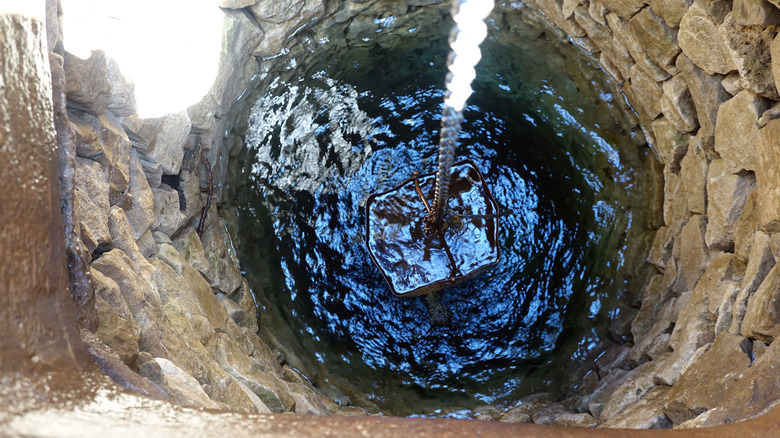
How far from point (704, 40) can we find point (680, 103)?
504 mm

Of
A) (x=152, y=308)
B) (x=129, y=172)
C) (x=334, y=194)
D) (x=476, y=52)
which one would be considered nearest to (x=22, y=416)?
(x=152, y=308)

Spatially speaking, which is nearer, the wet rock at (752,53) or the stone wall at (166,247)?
the stone wall at (166,247)

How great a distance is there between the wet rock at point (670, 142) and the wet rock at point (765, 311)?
1244 mm

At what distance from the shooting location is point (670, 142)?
3469mm

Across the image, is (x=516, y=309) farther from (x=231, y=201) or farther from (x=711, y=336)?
(x=231, y=201)

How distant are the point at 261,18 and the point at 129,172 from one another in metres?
1.32

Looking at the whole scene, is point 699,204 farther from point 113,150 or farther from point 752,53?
point 113,150

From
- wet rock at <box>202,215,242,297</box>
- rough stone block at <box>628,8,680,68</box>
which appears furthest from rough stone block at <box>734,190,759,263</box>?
wet rock at <box>202,215,242,297</box>

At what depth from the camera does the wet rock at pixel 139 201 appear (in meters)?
2.77

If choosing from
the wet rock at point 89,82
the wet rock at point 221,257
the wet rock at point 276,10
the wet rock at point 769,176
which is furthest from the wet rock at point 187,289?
the wet rock at point 769,176

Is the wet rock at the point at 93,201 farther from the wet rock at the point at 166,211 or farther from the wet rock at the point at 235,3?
the wet rock at the point at 235,3

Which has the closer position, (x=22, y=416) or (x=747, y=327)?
(x=22, y=416)

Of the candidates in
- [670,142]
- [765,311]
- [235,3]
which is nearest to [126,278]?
[235,3]

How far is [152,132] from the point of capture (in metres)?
2.89
